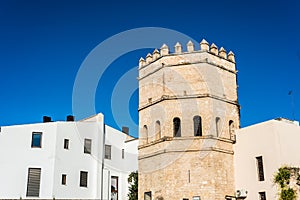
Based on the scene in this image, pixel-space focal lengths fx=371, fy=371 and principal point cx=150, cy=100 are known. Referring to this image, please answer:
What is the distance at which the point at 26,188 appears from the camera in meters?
29.0

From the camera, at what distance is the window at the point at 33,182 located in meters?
29.0

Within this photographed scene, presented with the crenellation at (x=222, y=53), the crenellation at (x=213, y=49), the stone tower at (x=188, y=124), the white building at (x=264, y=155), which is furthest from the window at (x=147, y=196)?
the crenellation at (x=222, y=53)

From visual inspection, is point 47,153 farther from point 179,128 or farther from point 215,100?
point 215,100

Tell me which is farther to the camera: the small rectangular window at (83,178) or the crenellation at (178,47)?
the small rectangular window at (83,178)

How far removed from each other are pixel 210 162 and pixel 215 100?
435cm

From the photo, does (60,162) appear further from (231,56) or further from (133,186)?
(231,56)

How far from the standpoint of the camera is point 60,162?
30234 mm

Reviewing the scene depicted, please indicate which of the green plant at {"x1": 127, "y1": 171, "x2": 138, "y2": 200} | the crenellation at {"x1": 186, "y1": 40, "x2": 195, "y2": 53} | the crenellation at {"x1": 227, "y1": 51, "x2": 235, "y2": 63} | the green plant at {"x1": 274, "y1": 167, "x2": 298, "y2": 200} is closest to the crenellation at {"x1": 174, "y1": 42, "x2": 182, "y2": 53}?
the crenellation at {"x1": 186, "y1": 40, "x2": 195, "y2": 53}

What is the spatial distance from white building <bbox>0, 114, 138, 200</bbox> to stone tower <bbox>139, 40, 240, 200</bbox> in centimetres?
737

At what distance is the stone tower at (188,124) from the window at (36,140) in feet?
29.1

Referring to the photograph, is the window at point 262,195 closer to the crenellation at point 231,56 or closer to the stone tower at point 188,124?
the stone tower at point 188,124

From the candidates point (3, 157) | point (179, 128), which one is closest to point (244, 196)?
point (179, 128)

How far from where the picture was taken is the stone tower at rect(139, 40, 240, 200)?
23375mm

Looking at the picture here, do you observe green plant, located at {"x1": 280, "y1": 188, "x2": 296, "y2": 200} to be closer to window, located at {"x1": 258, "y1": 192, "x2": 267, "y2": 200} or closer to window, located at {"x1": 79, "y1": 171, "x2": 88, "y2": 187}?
window, located at {"x1": 258, "y1": 192, "x2": 267, "y2": 200}
